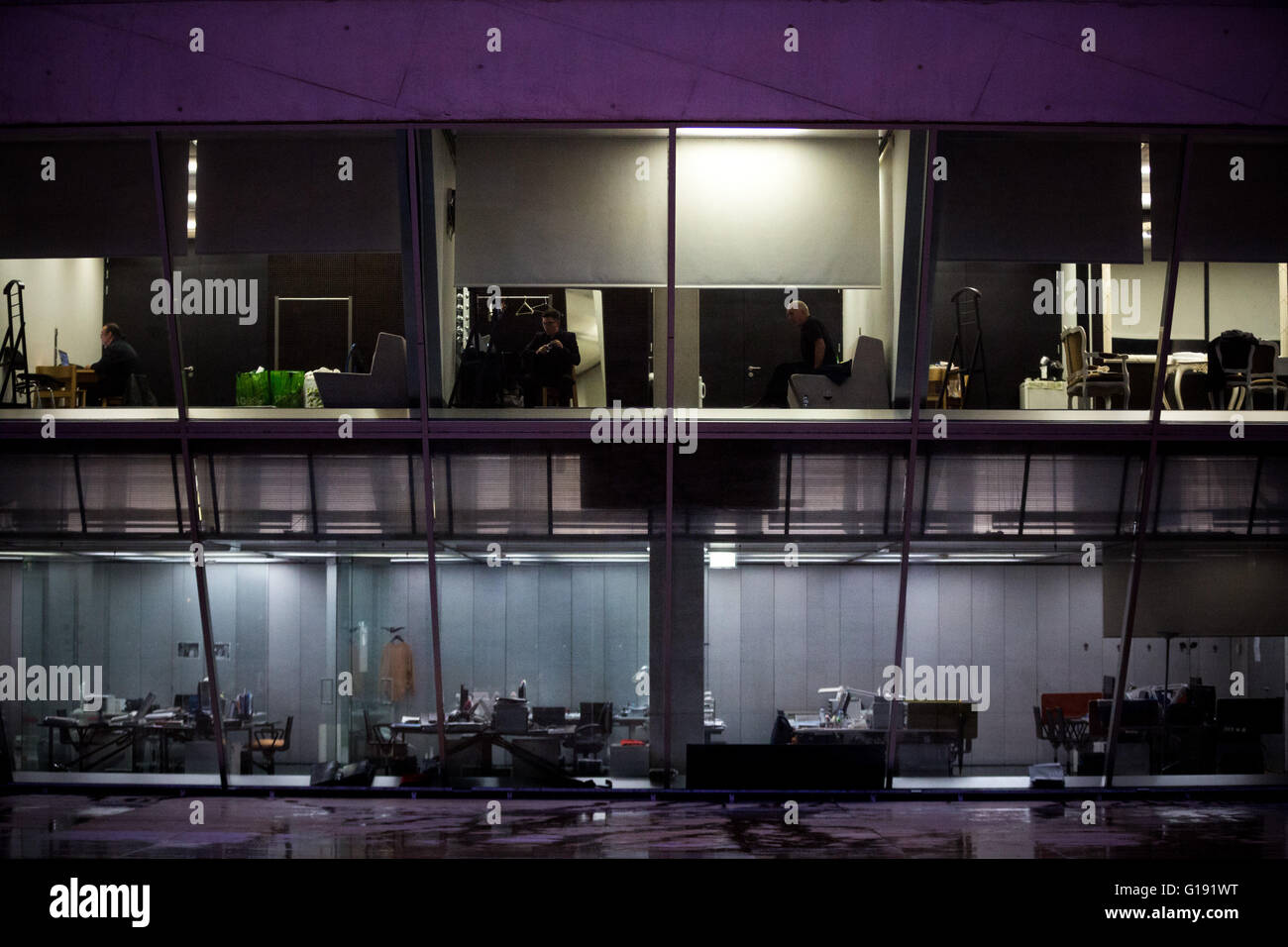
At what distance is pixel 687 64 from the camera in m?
11.4

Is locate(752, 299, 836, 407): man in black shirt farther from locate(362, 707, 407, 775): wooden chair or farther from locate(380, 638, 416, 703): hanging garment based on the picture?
locate(362, 707, 407, 775): wooden chair

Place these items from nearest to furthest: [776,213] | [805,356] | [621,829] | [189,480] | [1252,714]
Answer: [621,829] → [1252,714] → [189,480] → [776,213] → [805,356]

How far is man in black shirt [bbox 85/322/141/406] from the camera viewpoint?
11.8m

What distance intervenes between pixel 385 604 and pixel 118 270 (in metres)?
4.38

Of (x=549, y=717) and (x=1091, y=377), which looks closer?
(x=549, y=717)

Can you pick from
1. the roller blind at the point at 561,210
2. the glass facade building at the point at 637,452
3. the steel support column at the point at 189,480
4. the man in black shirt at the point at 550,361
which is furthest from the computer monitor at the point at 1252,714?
the steel support column at the point at 189,480

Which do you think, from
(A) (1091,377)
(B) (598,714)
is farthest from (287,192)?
(A) (1091,377)

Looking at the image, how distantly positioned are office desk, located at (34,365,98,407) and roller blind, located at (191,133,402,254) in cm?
178

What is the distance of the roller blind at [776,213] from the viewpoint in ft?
38.4

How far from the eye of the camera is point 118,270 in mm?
11758

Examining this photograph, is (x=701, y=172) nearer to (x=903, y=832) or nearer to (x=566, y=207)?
(x=566, y=207)

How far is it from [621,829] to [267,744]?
13.3ft

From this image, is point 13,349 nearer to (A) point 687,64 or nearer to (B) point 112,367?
(B) point 112,367

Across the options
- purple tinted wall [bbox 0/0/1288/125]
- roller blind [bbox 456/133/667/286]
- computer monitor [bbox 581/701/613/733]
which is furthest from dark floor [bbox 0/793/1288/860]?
purple tinted wall [bbox 0/0/1288/125]
